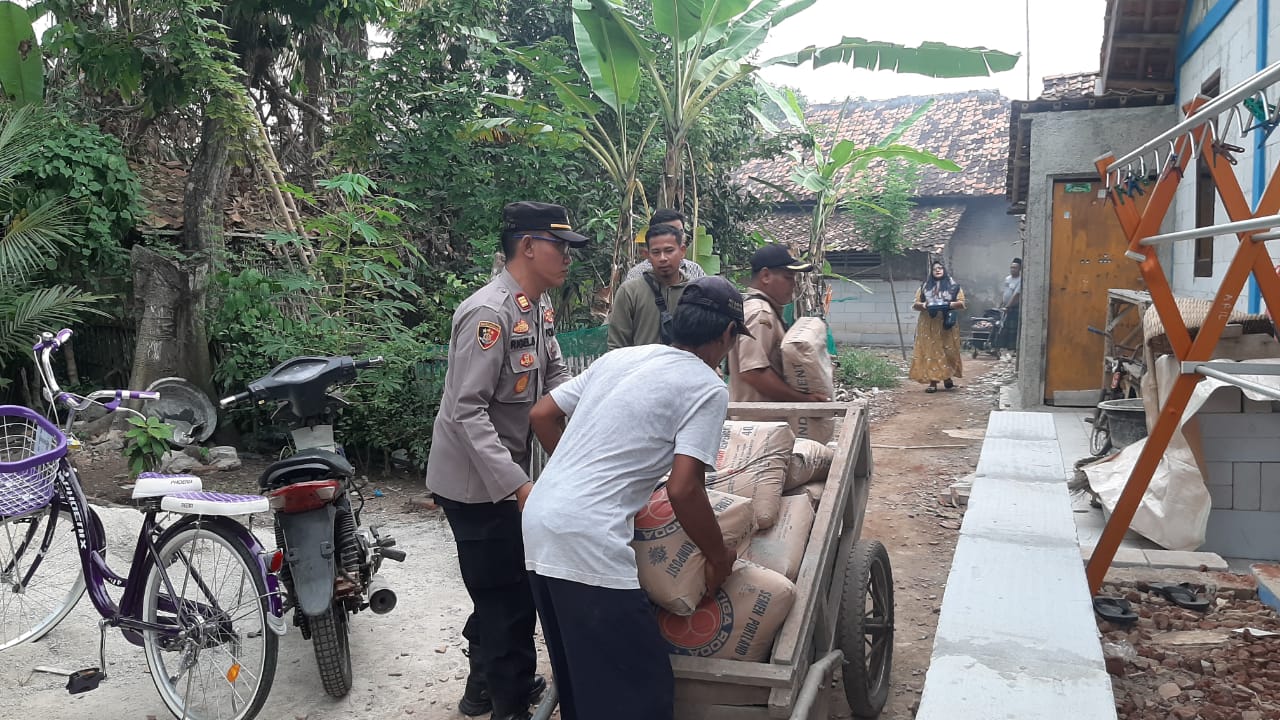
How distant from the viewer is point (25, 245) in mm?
7258

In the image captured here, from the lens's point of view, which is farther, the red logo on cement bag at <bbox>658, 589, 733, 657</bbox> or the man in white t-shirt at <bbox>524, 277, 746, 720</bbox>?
the red logo on cement bag at <bbox>658, 589, 733, 657</bbox>

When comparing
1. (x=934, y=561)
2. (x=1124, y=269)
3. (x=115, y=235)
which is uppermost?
(x=115, y=235)

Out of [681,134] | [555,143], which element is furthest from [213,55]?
[681,134]

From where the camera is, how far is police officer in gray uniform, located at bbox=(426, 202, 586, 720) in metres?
3.04

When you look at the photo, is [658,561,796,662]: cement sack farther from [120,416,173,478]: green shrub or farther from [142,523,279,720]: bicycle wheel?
[120,416,173,478]: green shrub

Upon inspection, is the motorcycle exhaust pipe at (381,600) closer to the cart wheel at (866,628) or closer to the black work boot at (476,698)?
the black work boot at (476,698)

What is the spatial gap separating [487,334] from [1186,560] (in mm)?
3912

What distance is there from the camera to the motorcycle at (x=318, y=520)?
139 inches

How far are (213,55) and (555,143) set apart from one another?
319cm

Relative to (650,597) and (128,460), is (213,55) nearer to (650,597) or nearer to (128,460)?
(128,460)

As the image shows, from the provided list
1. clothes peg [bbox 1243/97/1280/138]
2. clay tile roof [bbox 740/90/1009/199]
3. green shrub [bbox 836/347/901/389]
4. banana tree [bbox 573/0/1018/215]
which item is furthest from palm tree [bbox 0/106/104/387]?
clay tile roof [bbox 740/90/1009/199]

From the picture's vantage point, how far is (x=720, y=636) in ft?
8.18

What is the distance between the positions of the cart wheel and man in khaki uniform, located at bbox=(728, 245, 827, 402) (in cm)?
96

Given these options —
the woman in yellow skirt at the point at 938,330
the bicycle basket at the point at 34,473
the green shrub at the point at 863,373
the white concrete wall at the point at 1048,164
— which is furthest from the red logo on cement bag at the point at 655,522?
the green shrub at the point at 863,373
